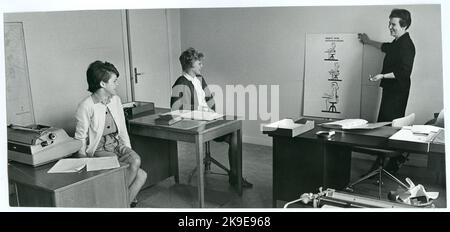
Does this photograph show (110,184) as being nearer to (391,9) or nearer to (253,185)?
(253,185)

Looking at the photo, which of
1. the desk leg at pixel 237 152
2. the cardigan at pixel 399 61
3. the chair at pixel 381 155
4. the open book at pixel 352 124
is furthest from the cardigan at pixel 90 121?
the cardigan at pixel 399 61

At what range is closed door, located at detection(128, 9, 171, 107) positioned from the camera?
8.46 ft

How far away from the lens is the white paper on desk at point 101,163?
1802 millimetres

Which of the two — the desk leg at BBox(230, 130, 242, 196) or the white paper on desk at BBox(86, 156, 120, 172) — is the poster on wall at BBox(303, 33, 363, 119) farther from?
the white paper on desk at BBox(86, 156, 120, 172)

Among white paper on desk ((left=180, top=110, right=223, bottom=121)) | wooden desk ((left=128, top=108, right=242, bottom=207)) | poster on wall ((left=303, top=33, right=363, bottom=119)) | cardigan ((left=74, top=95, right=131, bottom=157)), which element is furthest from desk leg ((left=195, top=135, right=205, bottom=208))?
poster on wall ((left=303, top=33, right=363, bottom=119))

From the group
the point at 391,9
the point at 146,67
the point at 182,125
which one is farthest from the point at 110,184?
the point at 391,9

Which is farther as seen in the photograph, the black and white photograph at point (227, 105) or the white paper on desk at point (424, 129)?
the white paper on desk at point (424, 129)

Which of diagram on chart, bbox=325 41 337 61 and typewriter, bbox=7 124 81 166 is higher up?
diagram on chart, bbox=325 41 337 61

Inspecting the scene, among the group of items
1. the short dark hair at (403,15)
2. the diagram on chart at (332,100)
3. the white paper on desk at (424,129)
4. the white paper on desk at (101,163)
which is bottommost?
the white paper on desk at (101,163)

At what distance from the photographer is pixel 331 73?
94.1 inches

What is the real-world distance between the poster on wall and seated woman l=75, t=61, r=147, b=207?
1063 millimetres

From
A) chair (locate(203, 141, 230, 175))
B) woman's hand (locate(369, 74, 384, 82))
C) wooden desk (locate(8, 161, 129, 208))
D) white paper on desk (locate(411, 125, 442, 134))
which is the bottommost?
chair (locate(203, 141, 230, 175))

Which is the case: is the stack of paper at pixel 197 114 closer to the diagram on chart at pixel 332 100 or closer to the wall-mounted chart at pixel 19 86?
the diagram on chart at pixel 332 100

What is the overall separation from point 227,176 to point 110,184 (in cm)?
106
